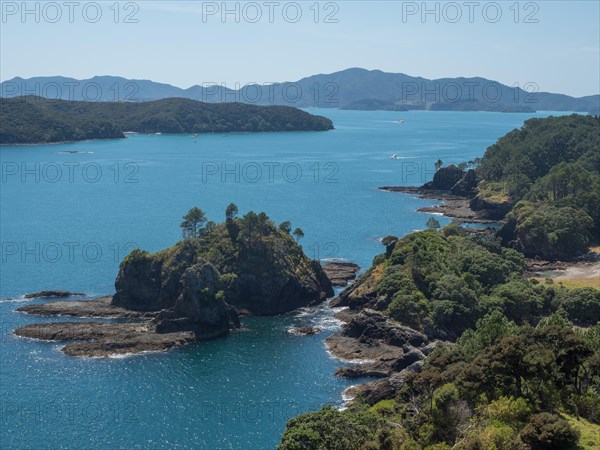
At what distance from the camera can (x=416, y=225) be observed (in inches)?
5674

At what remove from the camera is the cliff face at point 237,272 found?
316 ft

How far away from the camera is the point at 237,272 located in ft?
324

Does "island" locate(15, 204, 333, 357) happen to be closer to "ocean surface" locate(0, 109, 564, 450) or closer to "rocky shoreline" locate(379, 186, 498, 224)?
"ocean surface" locate(0, 109, 564, 450)

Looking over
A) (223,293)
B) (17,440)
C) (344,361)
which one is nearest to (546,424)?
(344,361)

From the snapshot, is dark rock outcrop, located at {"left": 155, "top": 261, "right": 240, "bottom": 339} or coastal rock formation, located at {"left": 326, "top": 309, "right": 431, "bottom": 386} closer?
coastal rock formation, located at {"left": 326, "top": 309, "right": 431, "bottom": 386}

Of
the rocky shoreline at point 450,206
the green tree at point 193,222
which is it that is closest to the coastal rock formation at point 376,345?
the green tree at point 193,222

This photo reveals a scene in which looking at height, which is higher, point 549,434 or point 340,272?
point 549,434

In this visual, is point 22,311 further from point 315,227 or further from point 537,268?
point 537,268

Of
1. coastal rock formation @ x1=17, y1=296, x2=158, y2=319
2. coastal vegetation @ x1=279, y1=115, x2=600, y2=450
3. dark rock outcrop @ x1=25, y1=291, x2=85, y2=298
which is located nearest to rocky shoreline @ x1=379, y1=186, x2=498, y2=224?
coastal vegetation @ x1=279, y1=115, x2=600, y2=450

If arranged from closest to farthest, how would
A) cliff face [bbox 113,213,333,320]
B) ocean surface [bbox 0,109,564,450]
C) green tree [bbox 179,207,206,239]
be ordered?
ocean surface [bbox 0,109,564,450], cliff face [bbox 113,213,333,320], green tree [bbox 179,207,206,239]

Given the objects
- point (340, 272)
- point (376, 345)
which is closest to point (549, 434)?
point (376, 345)

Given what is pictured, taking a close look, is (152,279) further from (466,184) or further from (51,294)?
(466,184)

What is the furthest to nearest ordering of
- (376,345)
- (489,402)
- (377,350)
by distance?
(376,345) < (377,350) < (489,402)

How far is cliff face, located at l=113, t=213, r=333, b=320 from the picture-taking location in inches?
3792
